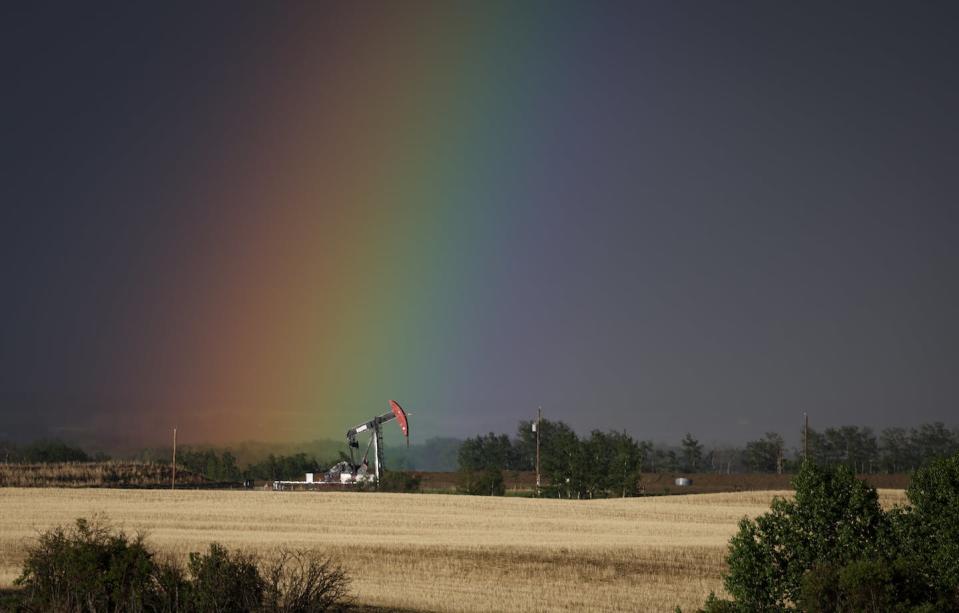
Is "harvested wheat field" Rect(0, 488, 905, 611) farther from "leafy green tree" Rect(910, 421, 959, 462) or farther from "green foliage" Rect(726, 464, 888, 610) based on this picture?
"leafy green tree" Rect(910, 421, 959, 462)

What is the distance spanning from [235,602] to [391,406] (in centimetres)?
6597

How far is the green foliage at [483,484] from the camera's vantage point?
88.2 meters

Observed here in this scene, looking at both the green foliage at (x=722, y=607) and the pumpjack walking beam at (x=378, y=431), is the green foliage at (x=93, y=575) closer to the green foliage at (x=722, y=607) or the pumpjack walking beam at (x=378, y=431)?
the green foliage at (x=722, y=607)

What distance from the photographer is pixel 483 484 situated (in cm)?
8862

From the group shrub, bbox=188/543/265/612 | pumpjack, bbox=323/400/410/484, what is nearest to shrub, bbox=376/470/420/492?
pumpjack, bbox=323/400/410/484

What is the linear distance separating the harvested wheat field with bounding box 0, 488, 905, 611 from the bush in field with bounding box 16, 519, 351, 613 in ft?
25.3

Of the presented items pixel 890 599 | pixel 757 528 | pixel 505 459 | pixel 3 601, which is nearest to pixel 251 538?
pixel 3 601

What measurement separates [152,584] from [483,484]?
229 feet

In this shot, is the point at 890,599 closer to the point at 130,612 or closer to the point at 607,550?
the point at 130,612

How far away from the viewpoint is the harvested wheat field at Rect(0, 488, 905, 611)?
30.6 m

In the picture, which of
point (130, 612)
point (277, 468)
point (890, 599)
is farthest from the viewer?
point (277, 468)

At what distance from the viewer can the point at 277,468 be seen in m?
129

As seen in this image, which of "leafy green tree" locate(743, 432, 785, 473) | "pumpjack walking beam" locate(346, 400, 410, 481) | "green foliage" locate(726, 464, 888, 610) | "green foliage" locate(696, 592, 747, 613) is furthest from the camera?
"leafy green tree" locate(743, 432, 785, 473)

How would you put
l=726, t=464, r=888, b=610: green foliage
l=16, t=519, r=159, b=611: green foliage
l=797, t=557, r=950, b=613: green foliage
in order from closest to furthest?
l=797, t=557, r=950, b=613: green foliage, l=16, t=519, r=159, b=611: green foliage, l=726, t=464, r=888, b=610: green foliage
